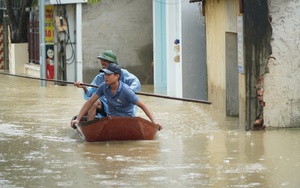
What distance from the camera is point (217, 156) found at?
43.7ft

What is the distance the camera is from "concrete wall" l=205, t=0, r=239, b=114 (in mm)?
18625

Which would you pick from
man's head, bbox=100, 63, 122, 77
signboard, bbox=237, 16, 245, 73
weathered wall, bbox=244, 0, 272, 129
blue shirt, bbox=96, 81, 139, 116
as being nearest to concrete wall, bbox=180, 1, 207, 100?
signboard, bbox=237, 16, 245, 73

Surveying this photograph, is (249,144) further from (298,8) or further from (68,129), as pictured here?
(68,129)

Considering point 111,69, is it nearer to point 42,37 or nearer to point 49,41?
point 42,37

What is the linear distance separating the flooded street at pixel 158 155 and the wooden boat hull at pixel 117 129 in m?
0.14

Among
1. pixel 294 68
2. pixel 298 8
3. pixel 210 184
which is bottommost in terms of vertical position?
pixel 210 184

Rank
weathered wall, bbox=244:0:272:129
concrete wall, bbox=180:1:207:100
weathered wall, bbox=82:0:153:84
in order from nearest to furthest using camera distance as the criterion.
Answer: weathered wall, bbox=244:0:272:129
concrete wall, bbox=180:1:207:100
weathered wall, bbox=82:0:153:84

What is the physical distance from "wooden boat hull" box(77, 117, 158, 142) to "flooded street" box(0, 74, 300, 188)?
14 centimetres

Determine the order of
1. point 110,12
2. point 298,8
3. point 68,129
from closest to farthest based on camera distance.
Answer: point 298,8 < point 68,129 < point 110,12

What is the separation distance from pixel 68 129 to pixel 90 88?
114 cm

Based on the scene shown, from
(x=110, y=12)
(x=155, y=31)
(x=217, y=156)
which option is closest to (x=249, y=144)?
(x=217, y=156)

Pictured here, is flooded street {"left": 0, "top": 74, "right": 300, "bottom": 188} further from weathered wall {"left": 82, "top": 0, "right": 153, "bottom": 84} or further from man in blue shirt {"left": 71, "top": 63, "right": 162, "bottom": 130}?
weathered wall {"left": 82, "top": 0, "right": 153, "bottom": 84}

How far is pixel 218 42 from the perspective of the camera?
20094mm

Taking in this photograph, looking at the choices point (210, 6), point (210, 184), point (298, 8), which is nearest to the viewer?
point (210, 184)
